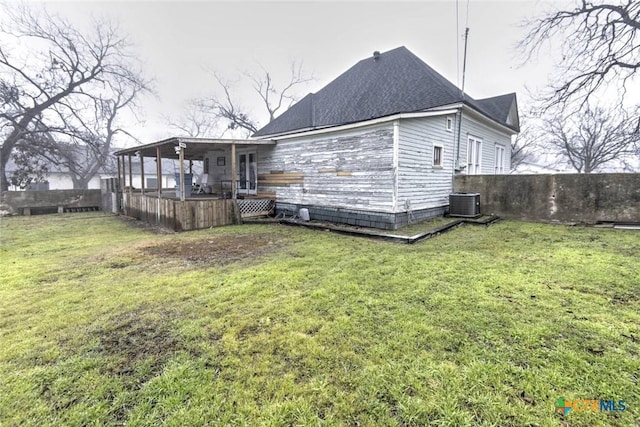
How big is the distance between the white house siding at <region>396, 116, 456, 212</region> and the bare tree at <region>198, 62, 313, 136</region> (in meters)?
20.1

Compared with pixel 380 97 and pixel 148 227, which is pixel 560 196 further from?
pixel 148 227

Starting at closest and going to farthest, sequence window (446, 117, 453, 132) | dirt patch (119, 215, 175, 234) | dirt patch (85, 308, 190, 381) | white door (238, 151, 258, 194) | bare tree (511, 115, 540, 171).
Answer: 1. dirt patch (85, 308, 190, 381)
2. dirt patch (119, 215, 175, 234)
3. window (446, 117, 453, 132)
4. white door (238, 151, 258, 194)
5. bare tree (511, 115, 540, 171)

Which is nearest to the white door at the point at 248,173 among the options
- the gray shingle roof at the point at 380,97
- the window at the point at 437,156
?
the gray shingle roof at the point at 380,97

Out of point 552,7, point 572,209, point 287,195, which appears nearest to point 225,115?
point 287,195

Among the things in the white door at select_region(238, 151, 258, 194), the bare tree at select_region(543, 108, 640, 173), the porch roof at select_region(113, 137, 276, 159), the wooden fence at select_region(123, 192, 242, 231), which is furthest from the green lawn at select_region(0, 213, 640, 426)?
the bare tree at select_region(543, 108, 640, 173)

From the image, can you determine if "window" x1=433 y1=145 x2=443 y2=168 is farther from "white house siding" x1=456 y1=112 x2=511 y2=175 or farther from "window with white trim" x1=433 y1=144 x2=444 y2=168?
"white house siding" x1=456 y1=112 x2=511 y2=175

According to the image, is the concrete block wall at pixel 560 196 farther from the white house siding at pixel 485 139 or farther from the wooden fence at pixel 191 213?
the wooden fence at pixel 191 213

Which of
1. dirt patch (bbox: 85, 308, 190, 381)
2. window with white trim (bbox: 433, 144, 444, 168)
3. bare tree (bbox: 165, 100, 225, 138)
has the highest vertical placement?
bare tree (bbox: 165, 100, 225, 138)

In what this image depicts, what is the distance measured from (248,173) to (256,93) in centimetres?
1766

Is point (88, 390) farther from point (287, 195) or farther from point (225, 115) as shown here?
point (225, 115)

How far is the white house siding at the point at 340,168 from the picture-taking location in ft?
26.0

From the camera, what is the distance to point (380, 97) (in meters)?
11.4

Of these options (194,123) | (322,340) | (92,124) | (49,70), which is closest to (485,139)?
(322,340)

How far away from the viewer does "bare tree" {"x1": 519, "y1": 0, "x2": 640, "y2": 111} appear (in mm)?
10258
